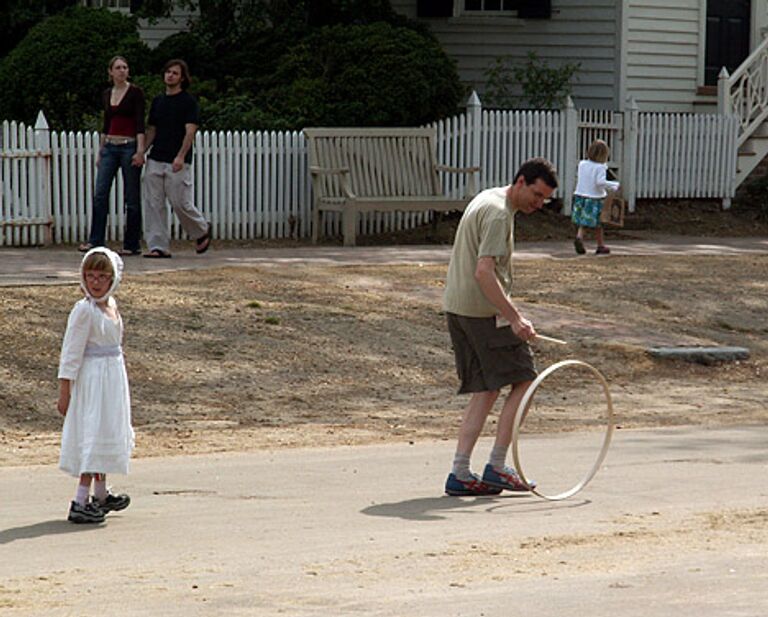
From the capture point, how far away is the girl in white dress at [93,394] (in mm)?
8828

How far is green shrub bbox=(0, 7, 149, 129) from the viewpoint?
79.2 ft

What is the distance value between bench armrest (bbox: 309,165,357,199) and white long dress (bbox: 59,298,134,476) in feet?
42.3

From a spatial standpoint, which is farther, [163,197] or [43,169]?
[43,169]

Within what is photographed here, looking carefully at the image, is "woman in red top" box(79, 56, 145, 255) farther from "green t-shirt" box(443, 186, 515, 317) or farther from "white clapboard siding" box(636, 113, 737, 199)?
"white clapboard siding" box(636, 113, 737, 199)

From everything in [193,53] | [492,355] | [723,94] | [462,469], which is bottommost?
[462,469]

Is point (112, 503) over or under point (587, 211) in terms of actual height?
under

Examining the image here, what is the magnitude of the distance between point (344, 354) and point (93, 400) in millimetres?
5881

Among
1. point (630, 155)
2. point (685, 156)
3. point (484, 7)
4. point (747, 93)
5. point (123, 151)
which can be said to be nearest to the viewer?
point (123, 151)

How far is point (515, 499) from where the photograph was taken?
32.5 ft

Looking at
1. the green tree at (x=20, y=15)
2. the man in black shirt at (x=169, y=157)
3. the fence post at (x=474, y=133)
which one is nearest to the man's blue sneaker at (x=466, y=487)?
the man in black shirt at (x=169, y=157)

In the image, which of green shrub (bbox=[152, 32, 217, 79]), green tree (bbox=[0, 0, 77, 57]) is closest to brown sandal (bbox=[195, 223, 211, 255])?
→ green shrub (bbox=[152, 32, 217, 79])

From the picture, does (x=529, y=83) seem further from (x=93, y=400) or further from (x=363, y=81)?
(x=93, y=400)

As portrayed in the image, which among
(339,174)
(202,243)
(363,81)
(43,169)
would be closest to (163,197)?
(202,243)

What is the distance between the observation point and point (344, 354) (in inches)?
575
